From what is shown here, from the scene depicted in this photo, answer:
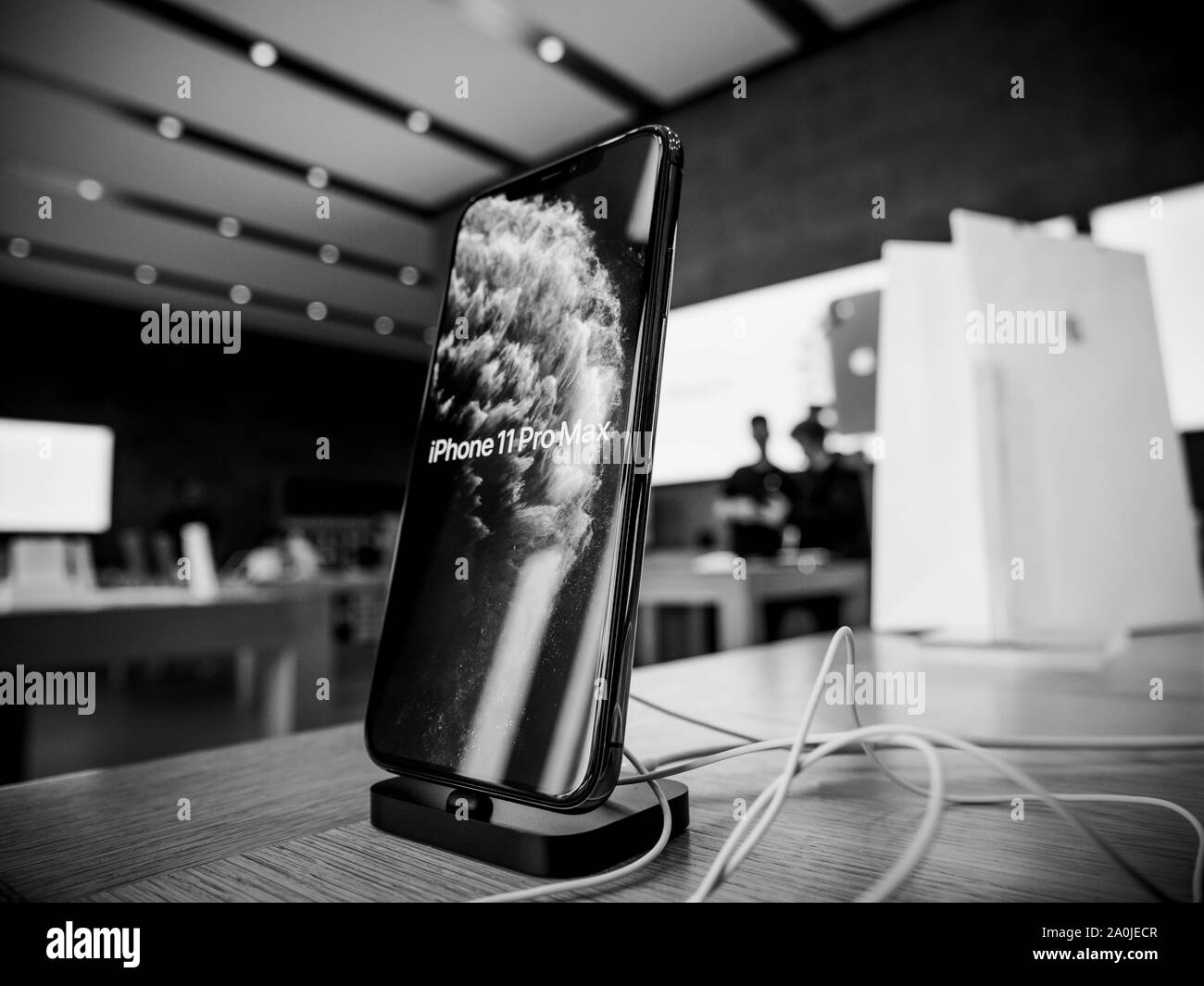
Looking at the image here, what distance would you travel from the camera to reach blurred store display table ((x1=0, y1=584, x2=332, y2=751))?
1309mm

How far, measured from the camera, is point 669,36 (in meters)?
3.05

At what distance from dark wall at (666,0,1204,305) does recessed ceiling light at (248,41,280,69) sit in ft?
5.77

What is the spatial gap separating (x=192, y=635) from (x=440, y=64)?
2653 mm

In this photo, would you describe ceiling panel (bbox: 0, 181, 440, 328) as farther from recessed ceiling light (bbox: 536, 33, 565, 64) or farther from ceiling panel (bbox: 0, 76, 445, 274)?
recessed ceiling light (bbox: 536, 33, 565, 64)

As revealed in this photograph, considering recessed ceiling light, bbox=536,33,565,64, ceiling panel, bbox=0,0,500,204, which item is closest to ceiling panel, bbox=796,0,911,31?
recessed ceiling light, bbox=536,33,565,64

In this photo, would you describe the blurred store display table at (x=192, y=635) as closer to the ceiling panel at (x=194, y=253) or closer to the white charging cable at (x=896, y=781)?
the white charging cable at (x=896, y=781)

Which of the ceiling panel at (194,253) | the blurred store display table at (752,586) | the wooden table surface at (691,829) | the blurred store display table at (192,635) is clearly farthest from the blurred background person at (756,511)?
the ceiling panel at (194,253)

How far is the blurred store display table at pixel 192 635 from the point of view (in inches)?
51.5

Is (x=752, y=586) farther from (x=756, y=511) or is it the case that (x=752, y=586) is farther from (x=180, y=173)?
(x=180, y=173)

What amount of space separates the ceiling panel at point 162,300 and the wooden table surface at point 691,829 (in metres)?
5.25

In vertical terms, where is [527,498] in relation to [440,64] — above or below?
below

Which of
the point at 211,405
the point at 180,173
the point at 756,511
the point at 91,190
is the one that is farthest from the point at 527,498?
the point at 211,405

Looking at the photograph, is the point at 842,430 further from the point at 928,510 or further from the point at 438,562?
the point at 438,562
